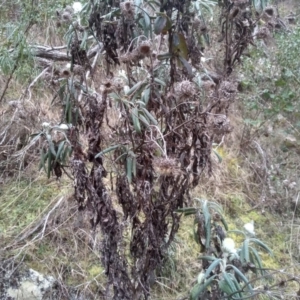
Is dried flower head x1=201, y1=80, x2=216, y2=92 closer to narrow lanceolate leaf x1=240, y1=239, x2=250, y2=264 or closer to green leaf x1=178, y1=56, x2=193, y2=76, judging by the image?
green leaf x1=178, y1=56, x2=193, y2=76

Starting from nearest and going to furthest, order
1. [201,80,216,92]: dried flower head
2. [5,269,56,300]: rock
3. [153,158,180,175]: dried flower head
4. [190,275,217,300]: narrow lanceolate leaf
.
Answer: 1. [153,158,180,175]: dried flower head
2. [190,275,217,300]: narrow lanceolate leaf
3. [201,80,216,92]: dried flower head
4. [5,269,56,300]: rock

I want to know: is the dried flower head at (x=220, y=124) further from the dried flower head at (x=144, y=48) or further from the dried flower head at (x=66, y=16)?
the dried flower head at (x=66, y=16)

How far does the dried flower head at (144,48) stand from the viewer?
146 centimetres

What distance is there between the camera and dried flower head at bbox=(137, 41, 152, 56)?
1465mm

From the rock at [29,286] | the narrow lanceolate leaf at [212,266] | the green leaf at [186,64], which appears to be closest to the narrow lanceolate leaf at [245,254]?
the narrow lanceolate leaf at [212,266]

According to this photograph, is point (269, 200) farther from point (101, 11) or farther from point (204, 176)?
point (101, 11)

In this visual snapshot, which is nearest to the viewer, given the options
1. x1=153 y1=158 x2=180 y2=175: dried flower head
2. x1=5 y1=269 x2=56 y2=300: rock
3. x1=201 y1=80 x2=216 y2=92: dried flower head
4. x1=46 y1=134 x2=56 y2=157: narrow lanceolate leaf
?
x1=153 y1=158 x2=180 y2=175: dried flower head

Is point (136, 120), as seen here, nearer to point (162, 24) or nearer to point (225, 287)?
point (162, 24)

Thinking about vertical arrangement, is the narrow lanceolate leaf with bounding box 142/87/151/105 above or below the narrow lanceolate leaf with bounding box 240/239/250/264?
above

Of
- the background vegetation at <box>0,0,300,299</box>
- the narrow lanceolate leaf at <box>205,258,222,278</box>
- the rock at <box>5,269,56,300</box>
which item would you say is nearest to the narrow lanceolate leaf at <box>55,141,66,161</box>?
the background vegetation at <box>0,0,300,299</box>

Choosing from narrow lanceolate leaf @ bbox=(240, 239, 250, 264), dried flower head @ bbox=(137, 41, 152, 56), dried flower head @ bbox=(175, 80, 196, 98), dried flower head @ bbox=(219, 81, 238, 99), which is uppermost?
dried flower head @ bbox=(137, 41, 152, 56)

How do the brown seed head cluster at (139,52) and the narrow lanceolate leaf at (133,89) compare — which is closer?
the brown seed head cluster at (139,52)

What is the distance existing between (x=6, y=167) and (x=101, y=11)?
1.46 metres

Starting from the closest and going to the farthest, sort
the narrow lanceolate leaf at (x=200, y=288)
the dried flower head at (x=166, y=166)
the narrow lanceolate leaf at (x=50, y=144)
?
the dried flower head at (x=166, y=166)
the narrow lanceolate leaf at (x=200, y=288)
the narrow lanceolate leaf at (x=50, y=144)
